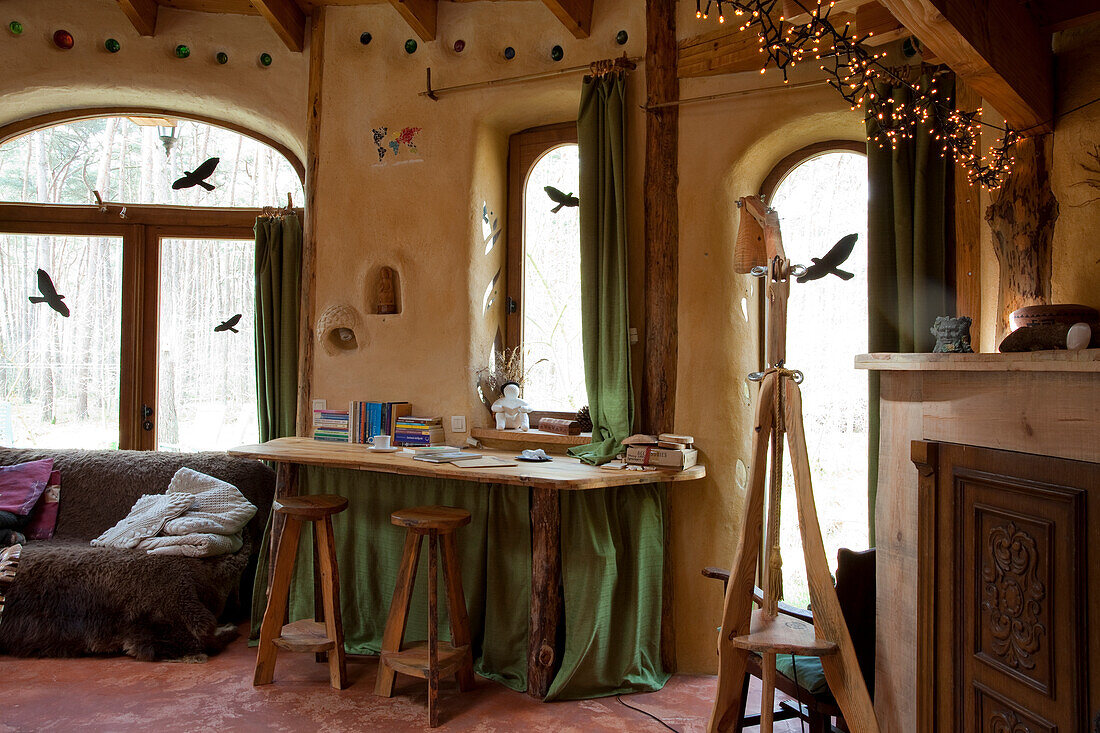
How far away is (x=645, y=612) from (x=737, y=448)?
2.73 ft

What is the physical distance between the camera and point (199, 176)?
16.1ft

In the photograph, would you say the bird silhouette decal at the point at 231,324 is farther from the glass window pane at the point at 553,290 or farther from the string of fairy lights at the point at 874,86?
the string of fairy lights at the point at 874,86

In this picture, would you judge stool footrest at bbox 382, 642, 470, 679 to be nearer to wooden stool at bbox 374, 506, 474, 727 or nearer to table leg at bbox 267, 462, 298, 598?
wooden stool at bbox 374, 506, 474, 727

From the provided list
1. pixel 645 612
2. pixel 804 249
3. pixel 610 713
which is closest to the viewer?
pixel 610 713

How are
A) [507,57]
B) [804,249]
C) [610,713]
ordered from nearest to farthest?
[610,713], [804,249], [507,57]

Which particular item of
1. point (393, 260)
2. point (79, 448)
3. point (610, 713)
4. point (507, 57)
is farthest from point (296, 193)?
point (610, 713)

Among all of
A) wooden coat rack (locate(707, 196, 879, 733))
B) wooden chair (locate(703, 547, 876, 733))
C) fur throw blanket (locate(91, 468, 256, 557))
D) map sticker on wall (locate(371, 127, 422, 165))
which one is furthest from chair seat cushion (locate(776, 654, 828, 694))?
map sticker on wall (locate(371, 127, 422, 165))

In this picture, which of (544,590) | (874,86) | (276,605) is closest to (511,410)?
(544,590)

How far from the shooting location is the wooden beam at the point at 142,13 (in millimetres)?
4328

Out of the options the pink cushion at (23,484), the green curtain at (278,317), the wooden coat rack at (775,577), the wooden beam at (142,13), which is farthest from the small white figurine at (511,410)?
the wooden beam at (142,13)

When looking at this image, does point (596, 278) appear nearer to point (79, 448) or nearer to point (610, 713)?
point (610, 713)

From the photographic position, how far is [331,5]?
438 centimetres

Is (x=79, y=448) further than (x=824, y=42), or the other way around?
(x=79, y=448)

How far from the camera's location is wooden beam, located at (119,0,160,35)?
4.33 m
